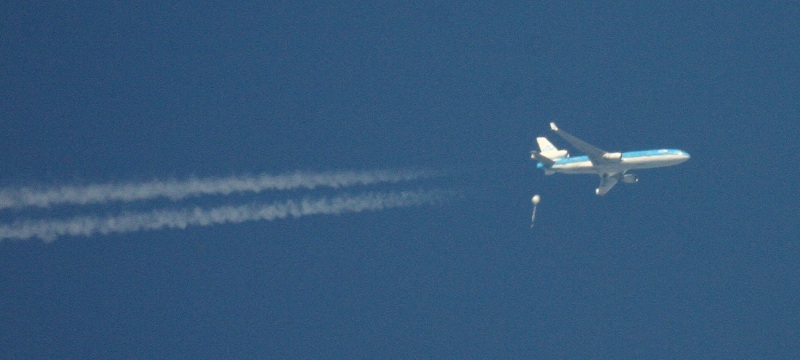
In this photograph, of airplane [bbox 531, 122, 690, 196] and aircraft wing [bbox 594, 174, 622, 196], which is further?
aircraft wing [bbox 594, 174, 622, 196]

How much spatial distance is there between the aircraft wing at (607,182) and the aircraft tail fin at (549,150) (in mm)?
4131

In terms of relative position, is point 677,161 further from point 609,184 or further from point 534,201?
point 534,201

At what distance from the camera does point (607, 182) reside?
83.9 m

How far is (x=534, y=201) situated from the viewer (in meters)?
70.4

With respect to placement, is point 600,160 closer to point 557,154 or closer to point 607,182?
point 557,154

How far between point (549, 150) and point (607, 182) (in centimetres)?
559

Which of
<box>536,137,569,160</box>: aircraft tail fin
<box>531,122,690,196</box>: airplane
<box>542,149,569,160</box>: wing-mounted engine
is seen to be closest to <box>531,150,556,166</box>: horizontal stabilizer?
<box>531,122,690,196</box>: airplane

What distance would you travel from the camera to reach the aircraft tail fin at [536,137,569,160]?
79562 millimetres

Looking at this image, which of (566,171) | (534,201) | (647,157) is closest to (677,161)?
(647,157)

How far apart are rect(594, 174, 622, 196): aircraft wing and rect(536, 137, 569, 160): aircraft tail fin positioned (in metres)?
4.13

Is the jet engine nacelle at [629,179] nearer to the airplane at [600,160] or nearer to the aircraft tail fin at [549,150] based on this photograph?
the airplane at [600,160]

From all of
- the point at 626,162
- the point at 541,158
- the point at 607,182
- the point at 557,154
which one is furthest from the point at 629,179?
the point at 541,158

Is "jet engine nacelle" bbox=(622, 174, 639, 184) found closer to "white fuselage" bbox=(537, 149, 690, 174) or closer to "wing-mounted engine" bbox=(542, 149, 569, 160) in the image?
"white fuselage" bbox=(537, 149, 690, 174)

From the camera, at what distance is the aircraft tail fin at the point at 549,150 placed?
79.6 m
